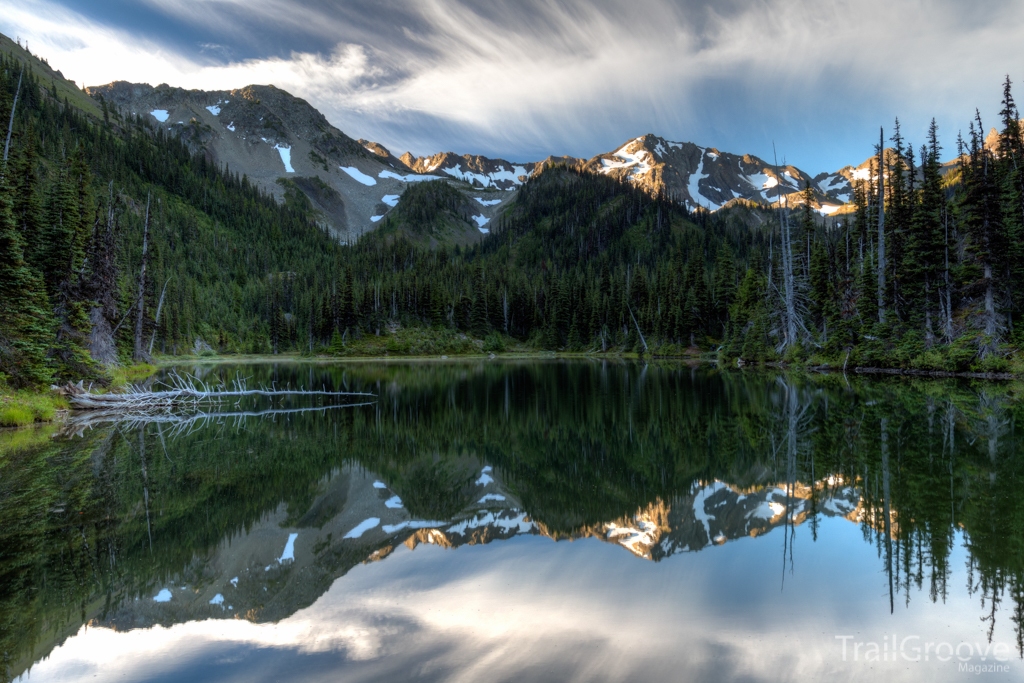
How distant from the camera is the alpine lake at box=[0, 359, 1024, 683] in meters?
5.91

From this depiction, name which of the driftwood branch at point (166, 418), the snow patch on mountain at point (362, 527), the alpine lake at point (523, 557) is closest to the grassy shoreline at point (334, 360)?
the driftwood branch at point (166, 418)

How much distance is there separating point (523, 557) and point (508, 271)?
4865 inches

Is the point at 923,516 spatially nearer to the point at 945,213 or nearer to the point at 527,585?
the point at 527,585

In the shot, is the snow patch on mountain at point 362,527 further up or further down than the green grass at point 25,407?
further down

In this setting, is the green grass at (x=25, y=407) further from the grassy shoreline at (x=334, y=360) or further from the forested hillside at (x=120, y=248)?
the forested hillside at (x=120, y=248)

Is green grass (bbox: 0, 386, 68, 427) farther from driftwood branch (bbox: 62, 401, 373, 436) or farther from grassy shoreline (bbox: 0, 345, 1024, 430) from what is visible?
driftwood branch (bbox: 62, 401, 373, 436)

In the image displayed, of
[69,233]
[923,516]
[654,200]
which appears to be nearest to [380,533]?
[923,516]

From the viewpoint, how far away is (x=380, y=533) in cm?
1061

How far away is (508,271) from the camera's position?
5157 inches

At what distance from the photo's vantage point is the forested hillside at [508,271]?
3228 centimetres

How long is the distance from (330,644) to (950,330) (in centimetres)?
4660

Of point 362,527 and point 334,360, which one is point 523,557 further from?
point 334,360

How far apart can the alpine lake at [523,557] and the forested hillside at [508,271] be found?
674 inches

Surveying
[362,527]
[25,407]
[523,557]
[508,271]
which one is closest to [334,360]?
[508,271]
